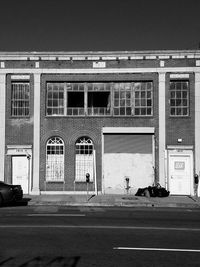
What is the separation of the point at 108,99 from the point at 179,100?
378cm

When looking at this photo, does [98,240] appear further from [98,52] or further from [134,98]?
[98,52]

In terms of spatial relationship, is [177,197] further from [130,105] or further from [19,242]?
[19,242]

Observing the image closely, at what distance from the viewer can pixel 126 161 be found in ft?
81.8

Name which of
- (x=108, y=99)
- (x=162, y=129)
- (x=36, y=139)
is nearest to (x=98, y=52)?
(x=108, y=99)

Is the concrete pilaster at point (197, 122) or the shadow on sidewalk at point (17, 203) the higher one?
the concrete pilaster at point (197, 122)

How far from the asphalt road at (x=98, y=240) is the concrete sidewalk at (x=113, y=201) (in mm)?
5271

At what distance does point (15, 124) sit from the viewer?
25.0 metres

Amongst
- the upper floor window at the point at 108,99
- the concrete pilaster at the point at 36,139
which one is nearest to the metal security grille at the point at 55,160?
the concrete pilaster at the point at 36,139

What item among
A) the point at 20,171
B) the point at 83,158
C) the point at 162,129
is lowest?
the point at 20,171

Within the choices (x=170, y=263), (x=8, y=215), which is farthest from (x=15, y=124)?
(x=170, y=263)

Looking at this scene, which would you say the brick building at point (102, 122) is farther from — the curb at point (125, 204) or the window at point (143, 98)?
the curb at point (125, 204)

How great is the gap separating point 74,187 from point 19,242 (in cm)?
1457

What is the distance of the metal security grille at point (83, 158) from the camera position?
24.9 m

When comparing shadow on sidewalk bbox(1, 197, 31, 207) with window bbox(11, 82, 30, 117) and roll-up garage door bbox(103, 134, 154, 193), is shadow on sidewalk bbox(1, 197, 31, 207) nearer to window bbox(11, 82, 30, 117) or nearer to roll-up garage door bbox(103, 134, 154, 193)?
roll-up garage door bbox(103, 134, 154, 193)
